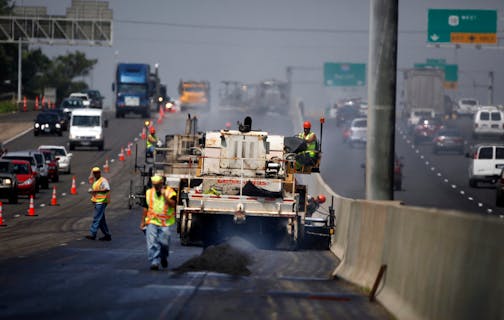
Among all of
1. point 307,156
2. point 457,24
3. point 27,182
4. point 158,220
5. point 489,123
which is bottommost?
point 27,182

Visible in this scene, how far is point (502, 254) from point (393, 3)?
31.8 ft

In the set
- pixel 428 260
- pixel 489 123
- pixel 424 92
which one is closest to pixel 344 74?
pixel 424 92

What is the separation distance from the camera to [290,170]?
84.8 feet

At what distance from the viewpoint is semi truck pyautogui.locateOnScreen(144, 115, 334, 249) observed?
23.6 metres

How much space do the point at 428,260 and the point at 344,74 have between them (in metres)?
131

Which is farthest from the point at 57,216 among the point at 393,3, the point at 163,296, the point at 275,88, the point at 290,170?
the point at 275,88

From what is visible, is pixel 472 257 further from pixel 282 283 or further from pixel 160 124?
pixel 160 124

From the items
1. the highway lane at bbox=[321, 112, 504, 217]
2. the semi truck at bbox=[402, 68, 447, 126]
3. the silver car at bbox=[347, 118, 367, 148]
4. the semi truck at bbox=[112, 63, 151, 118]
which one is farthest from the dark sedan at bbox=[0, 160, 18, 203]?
the semi truck at bbox=[402, 68, 447, 126]

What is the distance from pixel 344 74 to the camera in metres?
143

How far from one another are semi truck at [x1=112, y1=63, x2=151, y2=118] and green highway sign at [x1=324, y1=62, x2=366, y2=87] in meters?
56.1

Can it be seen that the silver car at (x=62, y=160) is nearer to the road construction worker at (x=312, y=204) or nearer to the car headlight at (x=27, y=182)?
the car headlight at (x=27, y=182)

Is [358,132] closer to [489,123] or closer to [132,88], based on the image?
[489,123]

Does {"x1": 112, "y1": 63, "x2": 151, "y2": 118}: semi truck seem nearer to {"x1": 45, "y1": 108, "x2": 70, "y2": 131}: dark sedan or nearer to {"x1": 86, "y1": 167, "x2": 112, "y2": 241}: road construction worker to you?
{"x1": 45, "y1": 108, "x2": 70, "y2": 131}: dark sedan

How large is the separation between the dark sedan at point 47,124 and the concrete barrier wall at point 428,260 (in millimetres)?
58241
